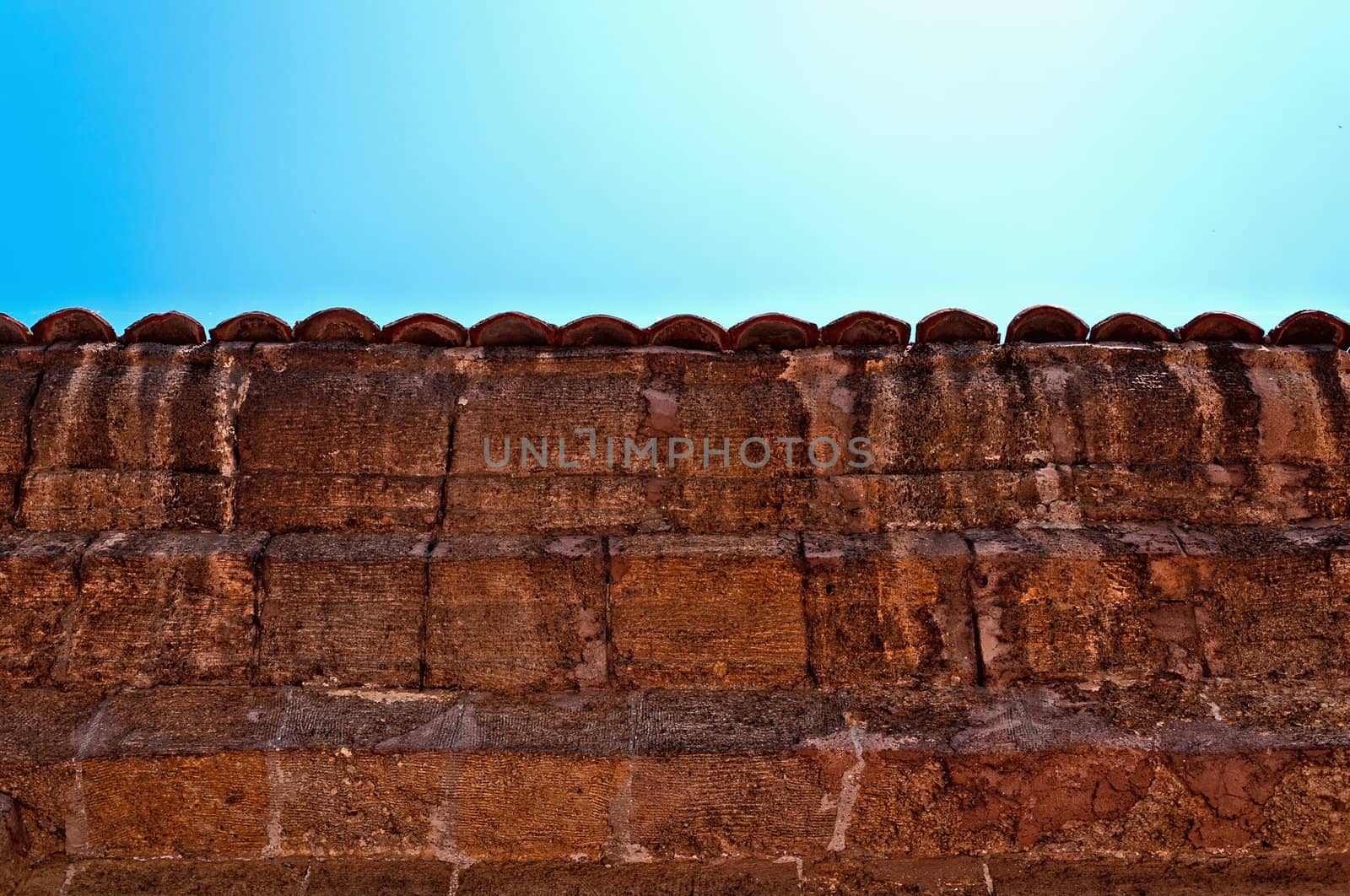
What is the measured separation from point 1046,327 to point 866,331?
75 cm

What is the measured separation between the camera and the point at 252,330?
390cm

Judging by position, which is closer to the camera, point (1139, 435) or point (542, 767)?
point (542, 767)

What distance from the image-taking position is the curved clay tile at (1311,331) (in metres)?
3.83

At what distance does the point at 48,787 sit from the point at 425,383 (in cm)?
185

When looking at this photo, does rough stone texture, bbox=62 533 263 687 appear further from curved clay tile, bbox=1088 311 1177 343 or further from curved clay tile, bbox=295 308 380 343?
curved clay tile, bbox=1088 311 1177 343

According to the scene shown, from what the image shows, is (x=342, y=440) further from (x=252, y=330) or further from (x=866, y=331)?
(x=866, y=331)

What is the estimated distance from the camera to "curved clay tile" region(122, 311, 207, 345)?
3869 mm

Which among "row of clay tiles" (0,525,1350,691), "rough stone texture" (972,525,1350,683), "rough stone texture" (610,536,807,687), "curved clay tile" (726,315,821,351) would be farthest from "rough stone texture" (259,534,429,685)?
"rough stone texture" (972,525,1350,683)

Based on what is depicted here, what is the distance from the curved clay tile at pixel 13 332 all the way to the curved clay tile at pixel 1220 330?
4732 millimetres

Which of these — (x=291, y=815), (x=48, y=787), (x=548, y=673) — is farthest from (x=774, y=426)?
(x=48, y=787)

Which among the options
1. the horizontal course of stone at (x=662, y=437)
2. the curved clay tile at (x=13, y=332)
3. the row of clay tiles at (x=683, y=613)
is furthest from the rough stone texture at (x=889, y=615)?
the curved clay tile at (x=13, y=332)

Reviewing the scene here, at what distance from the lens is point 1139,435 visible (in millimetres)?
3693

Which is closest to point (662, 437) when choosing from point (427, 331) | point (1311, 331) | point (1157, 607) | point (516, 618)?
point (516, 618)

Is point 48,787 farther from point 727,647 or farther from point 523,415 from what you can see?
point 727,647
